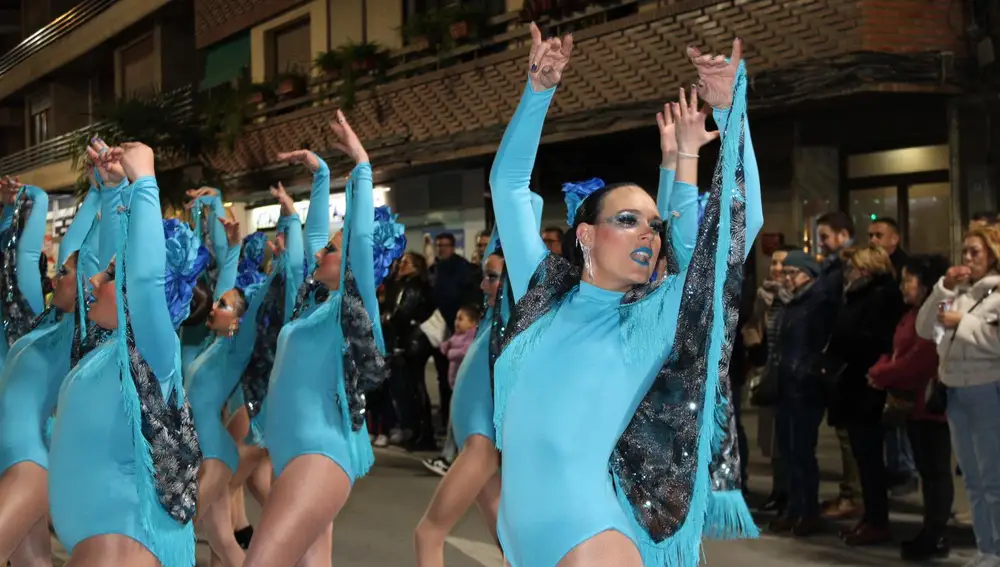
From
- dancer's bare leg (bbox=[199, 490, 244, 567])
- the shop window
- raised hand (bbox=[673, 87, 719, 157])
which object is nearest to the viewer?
raised hand (bbox=[673, 87, 719, 157])

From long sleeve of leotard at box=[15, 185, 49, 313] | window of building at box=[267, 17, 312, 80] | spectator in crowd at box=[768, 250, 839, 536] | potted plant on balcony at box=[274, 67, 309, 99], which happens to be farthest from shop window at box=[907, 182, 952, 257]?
window of building at box=[267, 17, 312, 80]

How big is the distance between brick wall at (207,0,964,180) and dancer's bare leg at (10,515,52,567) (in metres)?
7.95

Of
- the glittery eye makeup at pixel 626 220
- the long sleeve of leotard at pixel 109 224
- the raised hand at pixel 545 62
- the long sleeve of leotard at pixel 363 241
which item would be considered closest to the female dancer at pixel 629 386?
the glittery eye makeup at pixel 626 220

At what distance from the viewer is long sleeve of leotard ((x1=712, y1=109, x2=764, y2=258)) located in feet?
11.2

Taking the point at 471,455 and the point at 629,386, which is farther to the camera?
the point at 471,455

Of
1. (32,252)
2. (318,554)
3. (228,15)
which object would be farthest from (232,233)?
(228,15)

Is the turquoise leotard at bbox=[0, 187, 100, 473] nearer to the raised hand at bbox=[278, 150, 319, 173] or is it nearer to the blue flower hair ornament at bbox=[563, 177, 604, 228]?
the raised hand at bbox=[278, 150, 319, 173]

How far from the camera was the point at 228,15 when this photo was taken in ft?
80.8

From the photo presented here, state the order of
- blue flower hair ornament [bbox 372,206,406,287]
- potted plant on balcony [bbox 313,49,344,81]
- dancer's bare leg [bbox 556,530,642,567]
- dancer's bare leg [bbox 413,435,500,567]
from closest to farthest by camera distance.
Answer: dancer's bare leg [bbox 556,530,642,567]
dancer's bare leg [bbox 413,435,500,567]
blue flower hair ornament [bbox 372,206,406,287]
potted plant on balcony [bbox 313,49,344,81]

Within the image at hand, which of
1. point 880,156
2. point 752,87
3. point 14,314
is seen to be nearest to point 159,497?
point 14,314

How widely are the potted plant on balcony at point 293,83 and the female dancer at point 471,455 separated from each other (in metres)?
14.3

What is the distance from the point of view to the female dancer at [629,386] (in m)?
3.33

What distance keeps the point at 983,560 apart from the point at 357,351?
3.69 m

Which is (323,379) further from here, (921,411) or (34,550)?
(921,411)
